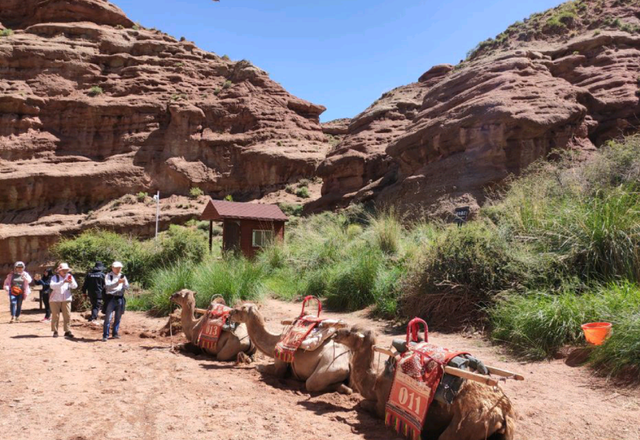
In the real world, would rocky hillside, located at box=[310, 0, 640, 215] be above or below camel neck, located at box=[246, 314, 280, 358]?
above

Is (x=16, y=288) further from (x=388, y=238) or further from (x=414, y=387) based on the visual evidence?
(x=414, y=387)

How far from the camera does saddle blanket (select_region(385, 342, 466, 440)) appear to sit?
12.4ft

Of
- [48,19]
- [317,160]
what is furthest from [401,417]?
[48,19]

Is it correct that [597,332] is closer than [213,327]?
Yes

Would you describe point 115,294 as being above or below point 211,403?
above

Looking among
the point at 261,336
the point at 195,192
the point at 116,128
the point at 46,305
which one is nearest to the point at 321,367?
the point at 261,336

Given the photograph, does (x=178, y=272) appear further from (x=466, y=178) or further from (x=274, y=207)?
(x=466, y=178)

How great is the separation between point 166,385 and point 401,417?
326 cm

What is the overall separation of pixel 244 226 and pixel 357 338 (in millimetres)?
16036

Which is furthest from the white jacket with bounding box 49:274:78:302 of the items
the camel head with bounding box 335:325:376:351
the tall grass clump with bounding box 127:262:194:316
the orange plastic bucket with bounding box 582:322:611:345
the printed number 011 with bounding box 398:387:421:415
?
the orange plastic bucket with bounding box 582:322:611:345

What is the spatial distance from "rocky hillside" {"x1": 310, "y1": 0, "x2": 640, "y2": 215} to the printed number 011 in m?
15.0

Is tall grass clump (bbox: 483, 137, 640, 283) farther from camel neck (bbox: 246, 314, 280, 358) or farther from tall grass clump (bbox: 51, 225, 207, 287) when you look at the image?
tall grass clump (bbox: 51, 225, 207, 287)

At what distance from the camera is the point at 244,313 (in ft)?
22.5

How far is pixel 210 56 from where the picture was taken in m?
50.7
